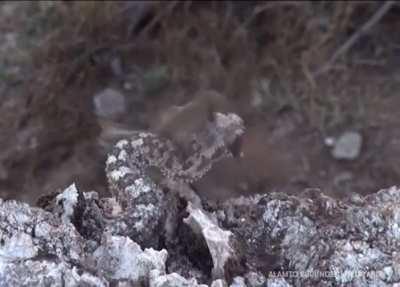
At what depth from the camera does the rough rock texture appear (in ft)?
2.05

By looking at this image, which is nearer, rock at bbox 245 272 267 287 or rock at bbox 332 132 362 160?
rock at bbox 245 272 267 287

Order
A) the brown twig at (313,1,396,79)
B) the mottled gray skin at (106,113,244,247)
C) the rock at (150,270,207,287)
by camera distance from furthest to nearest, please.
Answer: the brown twig at (313,1,396,79)
the mottled gray skin at (106,113,244,247)
the rock at (150,270,207,287)

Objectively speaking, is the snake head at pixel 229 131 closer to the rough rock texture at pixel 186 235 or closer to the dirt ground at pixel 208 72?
the rough rock texture at pixel 186 235

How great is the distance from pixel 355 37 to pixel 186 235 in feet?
6.08

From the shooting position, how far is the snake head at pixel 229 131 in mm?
803

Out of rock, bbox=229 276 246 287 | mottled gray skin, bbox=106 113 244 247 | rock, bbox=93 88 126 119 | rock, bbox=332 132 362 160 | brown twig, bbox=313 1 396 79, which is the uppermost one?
brown twig, bbox=313 1 396 79

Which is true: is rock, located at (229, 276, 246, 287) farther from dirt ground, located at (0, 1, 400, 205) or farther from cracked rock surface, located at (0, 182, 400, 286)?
dirt ground, located at (0, 1, 400, 205)

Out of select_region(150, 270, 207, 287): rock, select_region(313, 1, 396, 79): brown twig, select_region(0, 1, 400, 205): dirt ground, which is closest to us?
select_region(150, 270, 207, 287): rock

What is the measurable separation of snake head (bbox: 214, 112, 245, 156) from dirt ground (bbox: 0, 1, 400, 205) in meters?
1.33

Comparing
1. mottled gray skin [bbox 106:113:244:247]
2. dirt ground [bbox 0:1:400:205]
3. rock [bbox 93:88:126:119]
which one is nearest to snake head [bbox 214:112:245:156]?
mottled gray skin [bbox 106:113:244:247]

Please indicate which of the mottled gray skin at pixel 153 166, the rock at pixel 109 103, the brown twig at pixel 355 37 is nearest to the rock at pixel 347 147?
the brown twig at pixel 355 37

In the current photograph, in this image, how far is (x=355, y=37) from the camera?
7.97 ft

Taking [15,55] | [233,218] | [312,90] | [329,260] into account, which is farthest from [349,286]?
[15,55]

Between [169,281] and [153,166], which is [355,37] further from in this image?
[169,281]
